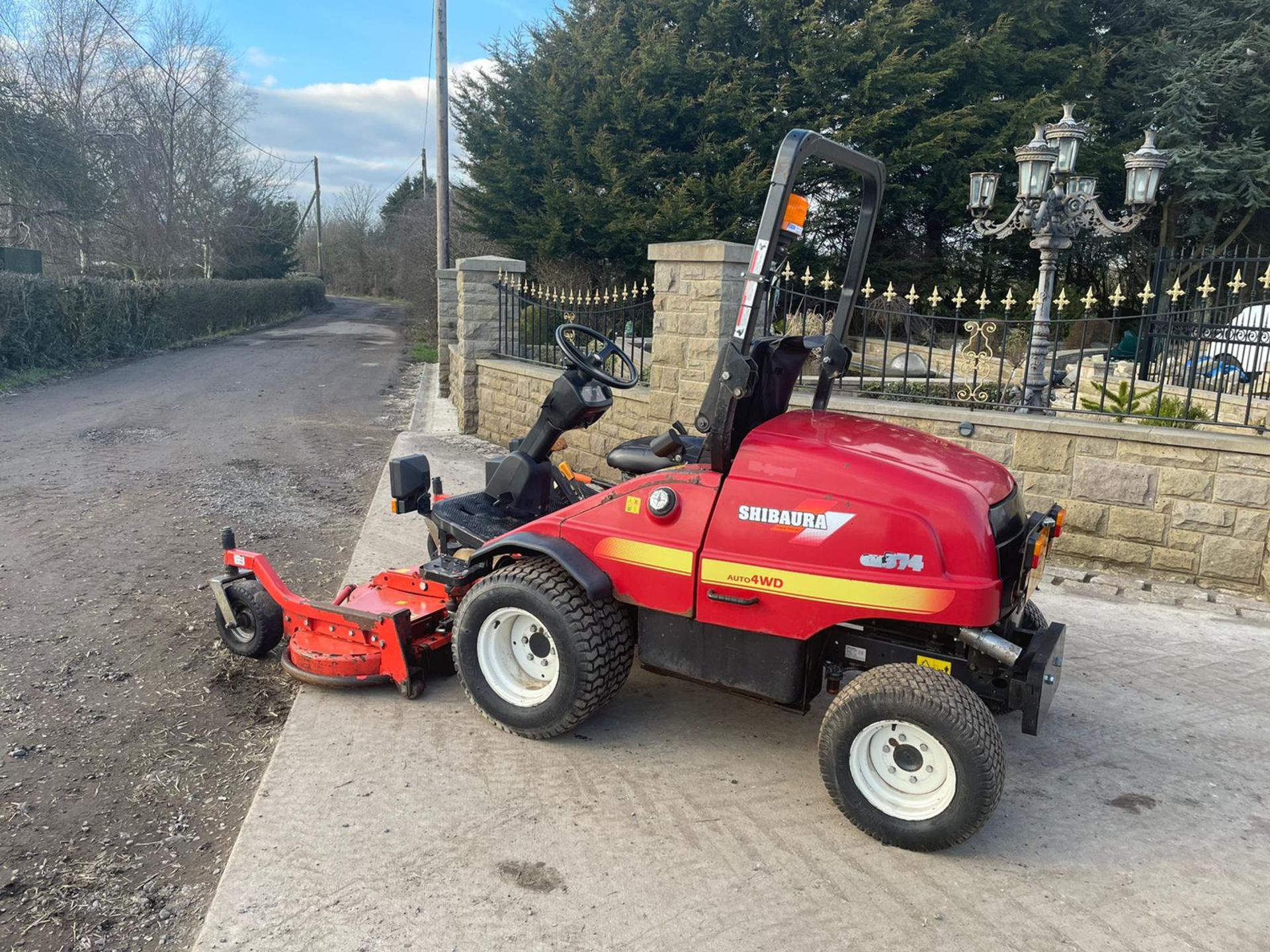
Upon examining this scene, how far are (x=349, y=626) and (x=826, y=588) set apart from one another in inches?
83.0

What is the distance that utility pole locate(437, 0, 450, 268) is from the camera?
54.6 feet

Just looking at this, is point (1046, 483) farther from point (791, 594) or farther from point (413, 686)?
point (413, 686)

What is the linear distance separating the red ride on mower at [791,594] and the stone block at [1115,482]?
2.19 m

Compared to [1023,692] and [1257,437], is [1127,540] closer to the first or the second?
[1257,437]

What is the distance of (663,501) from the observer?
10.6 feet

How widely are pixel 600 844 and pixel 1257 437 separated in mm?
4524

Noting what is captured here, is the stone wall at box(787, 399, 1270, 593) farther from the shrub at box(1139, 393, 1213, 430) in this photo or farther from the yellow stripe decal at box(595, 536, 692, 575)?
the yellow stripe decal at box(595, 536, 692, 575)

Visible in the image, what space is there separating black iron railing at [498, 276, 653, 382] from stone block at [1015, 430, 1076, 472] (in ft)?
10.3

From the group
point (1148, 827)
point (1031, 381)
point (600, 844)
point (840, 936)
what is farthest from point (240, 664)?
point (1031, 381)

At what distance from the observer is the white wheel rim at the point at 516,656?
11.7 feet

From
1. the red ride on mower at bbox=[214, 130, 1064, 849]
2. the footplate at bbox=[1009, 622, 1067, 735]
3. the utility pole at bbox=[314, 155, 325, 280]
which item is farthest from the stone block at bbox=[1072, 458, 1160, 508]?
the utility pole at bbox=[314, 155, 325, 280]

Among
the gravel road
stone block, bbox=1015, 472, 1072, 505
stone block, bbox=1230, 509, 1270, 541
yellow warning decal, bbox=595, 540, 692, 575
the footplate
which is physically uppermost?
yellow warning decal, bbox=595, 540, 692, 575

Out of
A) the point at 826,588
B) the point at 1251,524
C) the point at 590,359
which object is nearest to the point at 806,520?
the point at 826,588

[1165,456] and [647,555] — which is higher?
[1165,456]
